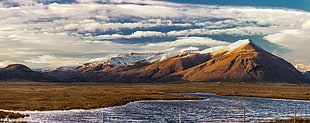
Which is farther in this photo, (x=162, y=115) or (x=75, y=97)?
(x=75, y=97)

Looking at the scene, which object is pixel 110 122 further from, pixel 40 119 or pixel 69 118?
pixel 40 119

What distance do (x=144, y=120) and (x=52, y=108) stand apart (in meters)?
20.9

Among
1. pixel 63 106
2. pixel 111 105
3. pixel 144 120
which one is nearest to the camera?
pixel 144 120

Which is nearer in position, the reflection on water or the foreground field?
the reflection on water

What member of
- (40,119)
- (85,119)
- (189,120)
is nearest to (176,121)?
(189,120)

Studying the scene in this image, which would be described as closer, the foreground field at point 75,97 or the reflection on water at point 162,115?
the reflection on water at point 162,115

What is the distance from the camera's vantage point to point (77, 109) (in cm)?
5791

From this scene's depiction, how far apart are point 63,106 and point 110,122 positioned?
Answer: 68.9ft

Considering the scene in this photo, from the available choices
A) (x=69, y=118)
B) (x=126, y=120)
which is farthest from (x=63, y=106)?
(x=126, y=120)

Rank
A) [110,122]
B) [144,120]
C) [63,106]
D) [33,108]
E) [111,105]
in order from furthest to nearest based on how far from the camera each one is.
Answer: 1. [111,105]
2. [63,106]
3. [33,108]
4. [144,120]
5. [110,122]

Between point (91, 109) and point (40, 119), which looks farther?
point (91, 109)

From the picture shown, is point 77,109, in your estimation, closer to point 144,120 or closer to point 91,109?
point 91,109

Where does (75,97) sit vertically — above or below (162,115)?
below

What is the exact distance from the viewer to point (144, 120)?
→ 45.6 meters
